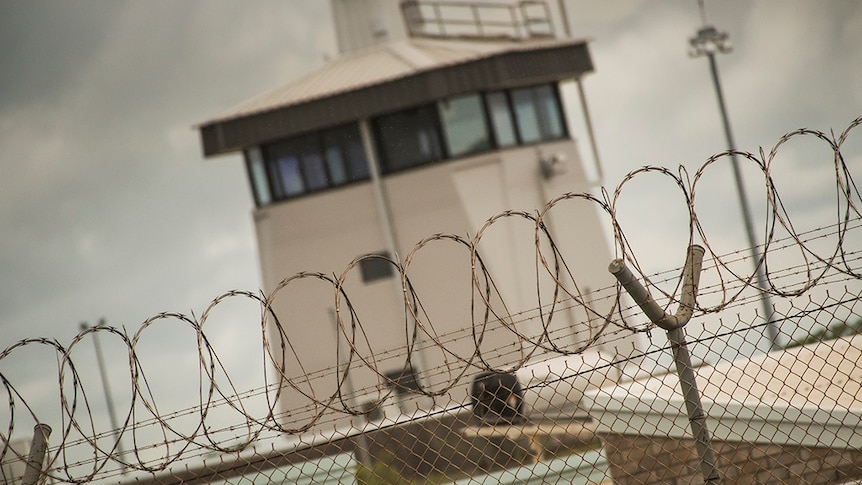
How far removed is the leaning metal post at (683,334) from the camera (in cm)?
417

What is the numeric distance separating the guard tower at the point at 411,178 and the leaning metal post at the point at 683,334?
16.4 m

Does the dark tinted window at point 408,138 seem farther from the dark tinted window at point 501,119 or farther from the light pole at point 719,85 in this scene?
the light pole at point 719,85

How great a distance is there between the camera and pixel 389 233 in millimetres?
21547

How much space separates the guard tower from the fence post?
53.9 ft

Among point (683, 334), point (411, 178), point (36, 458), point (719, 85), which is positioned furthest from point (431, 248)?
point (36, 458)

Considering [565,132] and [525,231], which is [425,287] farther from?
[565,132]

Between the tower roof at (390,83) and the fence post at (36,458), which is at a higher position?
the tower roof at (390,83)

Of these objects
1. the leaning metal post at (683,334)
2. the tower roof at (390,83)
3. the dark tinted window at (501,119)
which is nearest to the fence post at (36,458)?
the leaning metal post at (683,334)

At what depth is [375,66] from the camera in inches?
866

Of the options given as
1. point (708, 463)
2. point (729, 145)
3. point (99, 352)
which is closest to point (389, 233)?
point (729, 145)

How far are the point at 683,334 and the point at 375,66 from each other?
18265 mm

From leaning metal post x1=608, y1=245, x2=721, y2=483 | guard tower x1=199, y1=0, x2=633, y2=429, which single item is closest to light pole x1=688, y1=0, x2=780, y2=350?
guard tower x1=199, y1=0, x2=633, y2=429

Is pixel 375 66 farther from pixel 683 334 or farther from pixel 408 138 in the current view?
pixel 683 334

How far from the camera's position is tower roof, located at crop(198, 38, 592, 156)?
20.8 m
